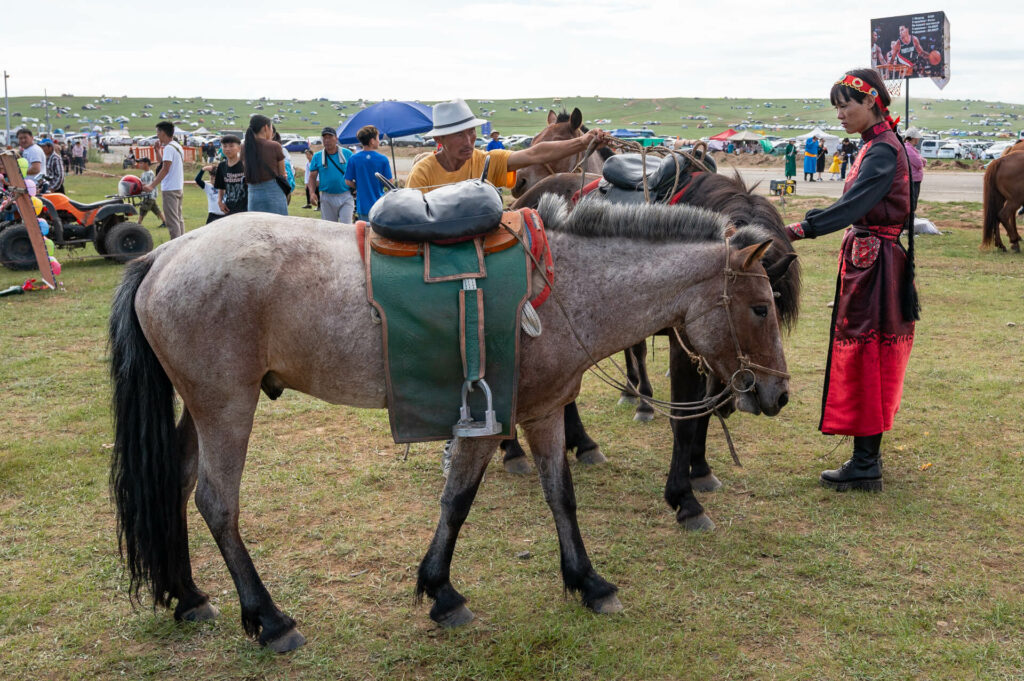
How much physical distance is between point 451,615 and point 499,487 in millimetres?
1470

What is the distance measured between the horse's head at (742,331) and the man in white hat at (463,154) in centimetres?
121

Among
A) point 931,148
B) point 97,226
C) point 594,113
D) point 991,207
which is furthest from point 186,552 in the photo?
point 594,113

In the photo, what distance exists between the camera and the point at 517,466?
4867 mm

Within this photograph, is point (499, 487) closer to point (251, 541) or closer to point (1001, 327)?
point (251, 541)

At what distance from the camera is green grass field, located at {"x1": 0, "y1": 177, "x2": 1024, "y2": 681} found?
2.99 meters

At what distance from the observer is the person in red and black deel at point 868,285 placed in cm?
407

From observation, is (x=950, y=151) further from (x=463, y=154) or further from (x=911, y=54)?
(x=463, y=154)

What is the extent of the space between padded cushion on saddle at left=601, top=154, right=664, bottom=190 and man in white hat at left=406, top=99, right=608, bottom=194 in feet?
0.80

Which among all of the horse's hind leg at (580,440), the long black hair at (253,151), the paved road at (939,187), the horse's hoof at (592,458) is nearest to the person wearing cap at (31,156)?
the long black hair at (253,151)

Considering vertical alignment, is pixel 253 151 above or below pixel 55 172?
below

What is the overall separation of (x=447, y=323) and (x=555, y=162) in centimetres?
406

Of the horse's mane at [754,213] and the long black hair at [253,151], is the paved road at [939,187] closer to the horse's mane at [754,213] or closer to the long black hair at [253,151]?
the long black hair at [253,151]

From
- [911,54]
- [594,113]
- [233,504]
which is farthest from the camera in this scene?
[594,113]

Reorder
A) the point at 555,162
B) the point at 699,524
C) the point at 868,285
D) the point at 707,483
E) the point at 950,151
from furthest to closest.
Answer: the point at 950,151, the point at 555,162, the point at 707,483, the point at 868,285, the point at 699,524
